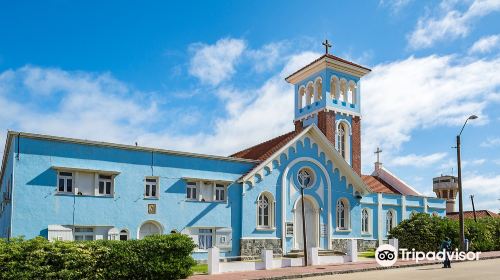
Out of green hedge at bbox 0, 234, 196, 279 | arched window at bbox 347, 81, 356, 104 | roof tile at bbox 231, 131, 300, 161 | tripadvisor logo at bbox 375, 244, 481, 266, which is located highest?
arched window at bbox 347, 81, 356, 104

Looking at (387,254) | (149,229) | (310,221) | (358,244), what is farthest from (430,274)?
(149,229)

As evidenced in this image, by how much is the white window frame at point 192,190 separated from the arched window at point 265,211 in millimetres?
3871

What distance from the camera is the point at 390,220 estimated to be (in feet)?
129

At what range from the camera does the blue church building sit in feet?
73.3

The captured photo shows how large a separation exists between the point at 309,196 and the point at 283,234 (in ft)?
10.4

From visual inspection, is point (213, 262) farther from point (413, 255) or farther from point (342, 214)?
point (413, 255)

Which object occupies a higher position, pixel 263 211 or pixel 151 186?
pixel 151 186

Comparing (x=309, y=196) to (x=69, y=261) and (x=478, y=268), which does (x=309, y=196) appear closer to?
(x=478, y=268)

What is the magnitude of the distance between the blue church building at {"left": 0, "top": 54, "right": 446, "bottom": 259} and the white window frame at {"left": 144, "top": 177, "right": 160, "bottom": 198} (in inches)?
2.0

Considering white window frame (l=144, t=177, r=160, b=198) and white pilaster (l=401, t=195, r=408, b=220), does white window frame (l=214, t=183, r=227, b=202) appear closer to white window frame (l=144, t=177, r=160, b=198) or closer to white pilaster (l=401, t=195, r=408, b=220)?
white window frame (l=144, t=177, r=160, b=198)

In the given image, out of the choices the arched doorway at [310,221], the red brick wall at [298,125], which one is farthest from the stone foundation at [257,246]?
the red brick wall at [298,125]

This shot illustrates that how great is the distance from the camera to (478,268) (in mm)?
23750

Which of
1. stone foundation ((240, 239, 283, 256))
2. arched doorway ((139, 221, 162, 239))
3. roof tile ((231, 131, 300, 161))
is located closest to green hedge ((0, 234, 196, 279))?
arched doorway ((139, 221, 162, 239))

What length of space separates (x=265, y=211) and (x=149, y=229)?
7.14 metres
